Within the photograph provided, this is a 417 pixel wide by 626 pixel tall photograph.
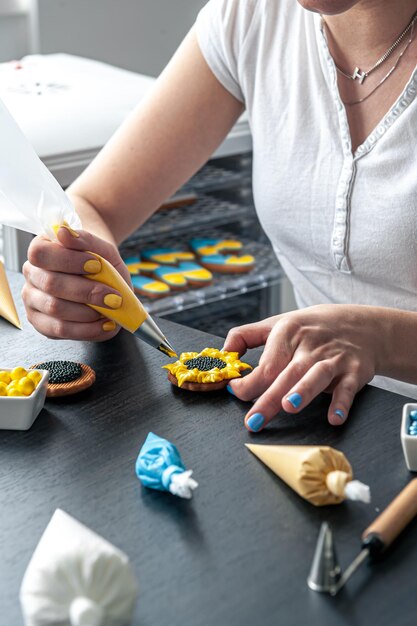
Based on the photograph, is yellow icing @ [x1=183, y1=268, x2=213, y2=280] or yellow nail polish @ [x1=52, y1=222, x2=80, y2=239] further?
yellow icing @ [x1=183, y1=268, x2=213, y2=280]

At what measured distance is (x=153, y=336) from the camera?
3.65ft

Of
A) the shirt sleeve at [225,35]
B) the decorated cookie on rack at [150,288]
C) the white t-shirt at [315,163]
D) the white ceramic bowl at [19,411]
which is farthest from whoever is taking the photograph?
the decorated cookie on rack at [150,288]

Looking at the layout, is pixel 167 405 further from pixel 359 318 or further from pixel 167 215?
pixel 167 215

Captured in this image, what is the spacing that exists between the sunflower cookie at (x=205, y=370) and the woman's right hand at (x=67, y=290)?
0.10m

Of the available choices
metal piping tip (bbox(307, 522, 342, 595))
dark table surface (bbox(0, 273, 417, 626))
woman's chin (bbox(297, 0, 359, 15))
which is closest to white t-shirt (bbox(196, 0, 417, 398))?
woman's chin (bbox(297, 0, 359, 15))

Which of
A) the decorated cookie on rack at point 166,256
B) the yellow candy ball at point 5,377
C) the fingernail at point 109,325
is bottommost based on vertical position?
the decorated cookie on rack at point 166,256

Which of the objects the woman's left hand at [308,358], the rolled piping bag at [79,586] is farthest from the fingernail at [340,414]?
the rolled piping bag at [79,586]

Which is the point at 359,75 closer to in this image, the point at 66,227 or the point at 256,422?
the point at 66,227

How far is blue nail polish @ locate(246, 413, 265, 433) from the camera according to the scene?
3.11 ft

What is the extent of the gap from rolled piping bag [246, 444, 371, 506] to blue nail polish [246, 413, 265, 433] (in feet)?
0.30

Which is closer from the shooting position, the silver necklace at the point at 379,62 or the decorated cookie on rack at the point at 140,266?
the silver necklace at the point at 379,62

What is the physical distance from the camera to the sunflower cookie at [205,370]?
1.04 m

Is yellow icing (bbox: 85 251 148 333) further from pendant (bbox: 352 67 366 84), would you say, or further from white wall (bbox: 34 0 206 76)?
white wall (bbox: 34 0 206 76)

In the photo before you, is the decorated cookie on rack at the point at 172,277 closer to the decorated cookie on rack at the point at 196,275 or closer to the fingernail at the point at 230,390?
the decorated cookie on rack at the point at 196,275
